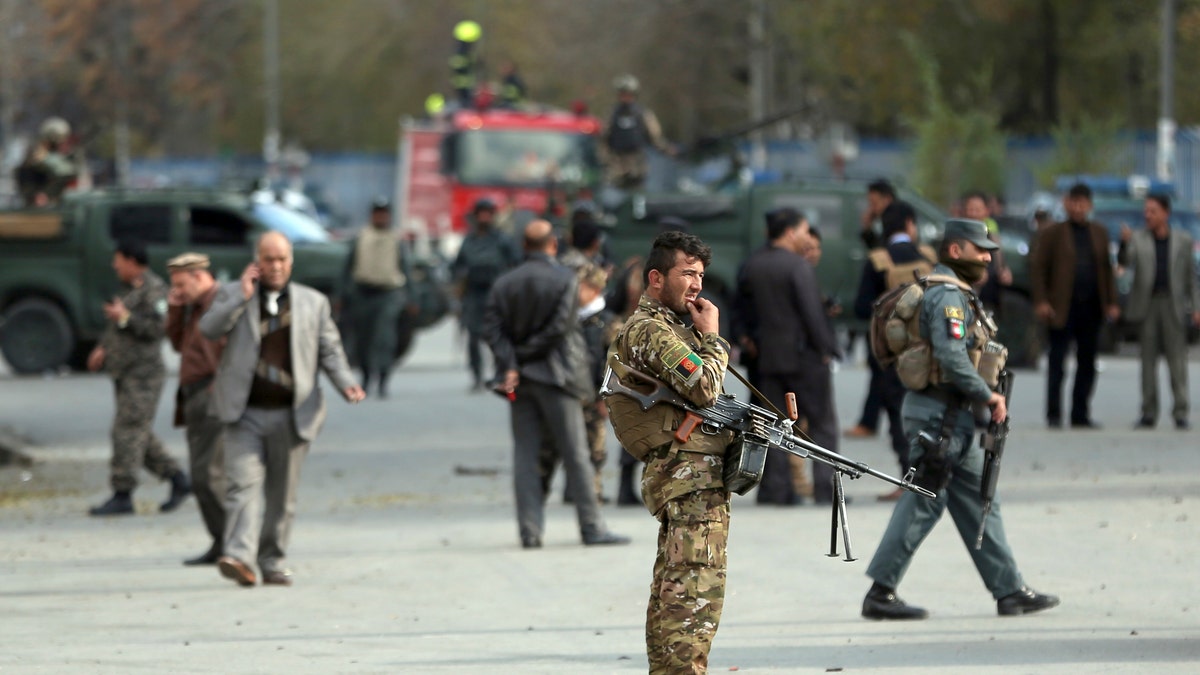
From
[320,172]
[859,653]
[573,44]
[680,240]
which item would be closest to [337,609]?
[859,653]

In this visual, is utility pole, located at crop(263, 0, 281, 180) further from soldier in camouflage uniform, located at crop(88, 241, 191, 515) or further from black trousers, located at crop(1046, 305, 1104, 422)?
soldier in camouflage uniform, located at crop(88, 241, 191, 515)

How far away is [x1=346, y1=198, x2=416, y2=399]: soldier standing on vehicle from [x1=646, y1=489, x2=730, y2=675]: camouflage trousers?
1291 cm

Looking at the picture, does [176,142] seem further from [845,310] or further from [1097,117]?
[845,310]

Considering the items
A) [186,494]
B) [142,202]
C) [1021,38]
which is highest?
[1021,38]

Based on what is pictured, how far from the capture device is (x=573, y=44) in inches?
2132

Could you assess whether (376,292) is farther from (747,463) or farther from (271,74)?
(271,74)

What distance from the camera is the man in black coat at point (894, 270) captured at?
12.5 metres

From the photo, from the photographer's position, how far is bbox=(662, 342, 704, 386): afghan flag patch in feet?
21.7

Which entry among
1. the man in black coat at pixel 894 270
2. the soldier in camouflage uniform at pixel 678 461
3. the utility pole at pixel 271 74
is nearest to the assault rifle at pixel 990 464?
the soldier in camouflage uniform at pixel 678 461

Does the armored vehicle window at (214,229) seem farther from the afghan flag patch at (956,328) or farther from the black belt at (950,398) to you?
the afghan flag patch at (956,328)

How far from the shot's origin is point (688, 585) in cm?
676

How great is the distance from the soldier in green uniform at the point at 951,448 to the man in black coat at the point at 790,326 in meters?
3.27

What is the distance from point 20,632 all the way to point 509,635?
2.05 m

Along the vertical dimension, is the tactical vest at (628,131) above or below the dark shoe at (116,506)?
above
